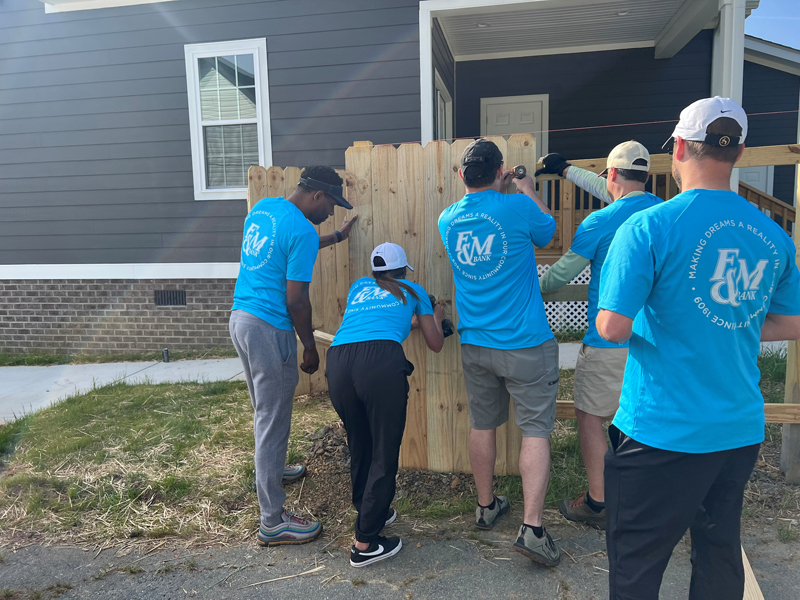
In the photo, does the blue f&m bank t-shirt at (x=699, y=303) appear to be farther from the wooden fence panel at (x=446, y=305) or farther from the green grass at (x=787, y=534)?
the wooden fence panel at (x=446, y=305)

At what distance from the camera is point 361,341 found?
9.18 feet

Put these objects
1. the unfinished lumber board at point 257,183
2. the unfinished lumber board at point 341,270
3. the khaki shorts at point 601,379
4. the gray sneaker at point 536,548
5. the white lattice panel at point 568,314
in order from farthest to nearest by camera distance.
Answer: the white lattice panel at point 568,314, the unfinished lumber board at point 257,183, the unfinished lumber board at point 341,270, the khaki shorts at point 601,379, the gray sneaker at point 536,548

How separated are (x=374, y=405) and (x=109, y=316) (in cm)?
658

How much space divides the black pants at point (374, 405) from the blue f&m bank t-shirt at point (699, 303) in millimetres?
1223

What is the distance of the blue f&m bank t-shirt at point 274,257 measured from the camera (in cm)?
293

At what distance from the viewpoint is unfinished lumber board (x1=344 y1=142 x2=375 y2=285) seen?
3.66 m

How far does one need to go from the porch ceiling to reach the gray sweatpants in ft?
18.0

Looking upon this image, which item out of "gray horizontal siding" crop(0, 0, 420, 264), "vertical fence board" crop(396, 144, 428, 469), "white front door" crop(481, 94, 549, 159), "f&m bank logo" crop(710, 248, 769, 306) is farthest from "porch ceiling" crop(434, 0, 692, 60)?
"f&m bank logo" crop(710, 248, 769, 306)

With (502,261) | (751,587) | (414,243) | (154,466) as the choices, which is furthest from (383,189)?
(751,587)

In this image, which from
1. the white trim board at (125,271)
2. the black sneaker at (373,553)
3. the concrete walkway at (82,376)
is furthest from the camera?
the white trim board at (125,271)

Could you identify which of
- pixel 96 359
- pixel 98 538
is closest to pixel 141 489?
pixel 98 538

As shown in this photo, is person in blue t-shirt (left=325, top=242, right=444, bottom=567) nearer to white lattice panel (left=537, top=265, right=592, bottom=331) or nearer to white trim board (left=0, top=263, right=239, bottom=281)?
white trim board (left=0, top=263, right=239, bottom=281)

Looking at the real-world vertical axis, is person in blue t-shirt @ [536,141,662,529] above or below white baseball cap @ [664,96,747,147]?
below

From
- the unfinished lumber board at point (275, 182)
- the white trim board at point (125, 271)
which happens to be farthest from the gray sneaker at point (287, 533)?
the white trim board at point (125, 271)
